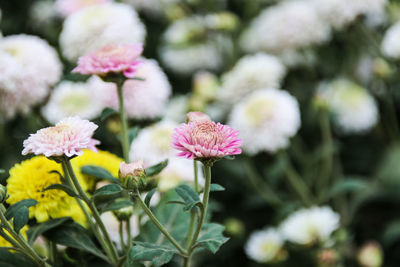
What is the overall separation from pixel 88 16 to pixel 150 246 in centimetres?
61

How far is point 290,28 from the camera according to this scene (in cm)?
109

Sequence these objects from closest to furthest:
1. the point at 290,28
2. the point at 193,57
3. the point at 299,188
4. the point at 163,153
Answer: the point at 163,153, the point at 299,188, the point at 290,28, the point at 193,57

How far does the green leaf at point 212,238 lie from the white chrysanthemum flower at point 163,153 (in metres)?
0.16

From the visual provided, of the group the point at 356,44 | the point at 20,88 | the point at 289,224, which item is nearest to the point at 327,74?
the point at 356,44

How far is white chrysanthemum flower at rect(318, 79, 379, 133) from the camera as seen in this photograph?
1.12m

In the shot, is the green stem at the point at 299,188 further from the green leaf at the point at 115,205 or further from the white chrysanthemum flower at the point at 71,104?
the green leaf at the point at 115,205

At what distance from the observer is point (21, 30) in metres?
1.37

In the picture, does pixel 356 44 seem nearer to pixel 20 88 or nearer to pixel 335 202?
pixel 335 202

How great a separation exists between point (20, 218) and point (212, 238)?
7.0 inches

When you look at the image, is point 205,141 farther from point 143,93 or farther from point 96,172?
point 143,93

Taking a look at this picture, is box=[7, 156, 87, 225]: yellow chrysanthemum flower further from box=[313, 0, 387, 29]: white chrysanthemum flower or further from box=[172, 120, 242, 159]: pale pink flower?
box=[313, 0, 387, 29]: white chrysanthemum flower

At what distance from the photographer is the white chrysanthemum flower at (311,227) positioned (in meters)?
0.80

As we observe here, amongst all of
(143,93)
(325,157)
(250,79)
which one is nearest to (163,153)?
(143,93)

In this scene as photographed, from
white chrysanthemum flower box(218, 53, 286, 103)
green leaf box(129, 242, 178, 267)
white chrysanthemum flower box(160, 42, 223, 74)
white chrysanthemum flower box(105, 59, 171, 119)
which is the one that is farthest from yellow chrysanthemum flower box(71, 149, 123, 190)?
white chrysanthemum flower box(160, 42, 223, 74)
